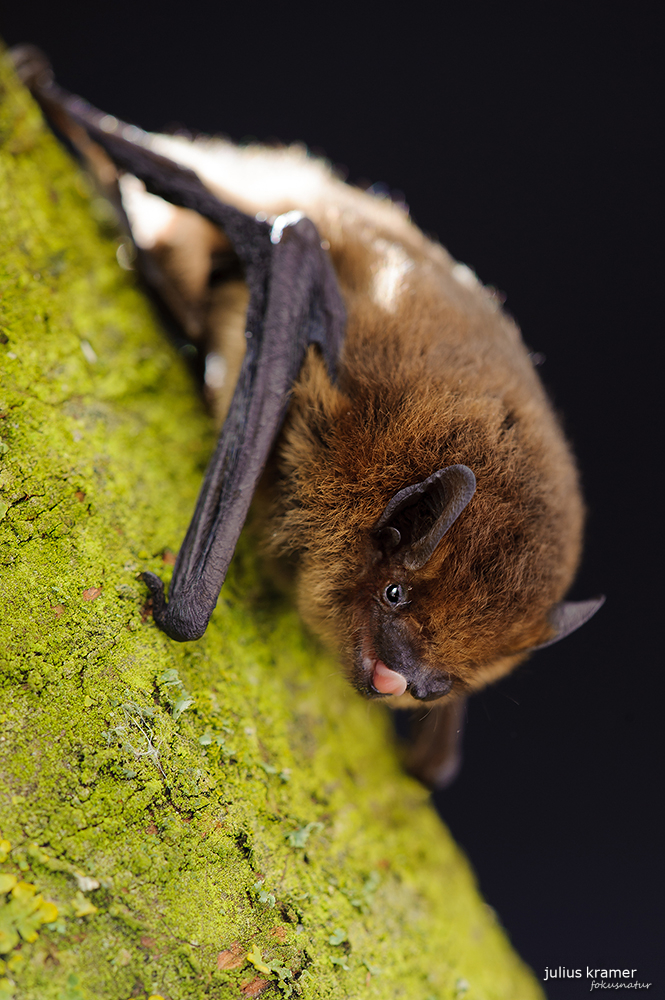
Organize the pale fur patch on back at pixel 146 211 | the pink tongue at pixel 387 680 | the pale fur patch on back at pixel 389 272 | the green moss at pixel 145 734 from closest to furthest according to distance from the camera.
→ the green moss at pixel 145 734, the pink tongue at pixel 387 680, the pale fur patch on back at pixel 389 272, the pale fur patch on back at pixel 146 211

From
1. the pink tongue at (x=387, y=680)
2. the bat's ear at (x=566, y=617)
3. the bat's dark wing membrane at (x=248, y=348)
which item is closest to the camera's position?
the bat's dark wing membrane at (x=248, y=348)

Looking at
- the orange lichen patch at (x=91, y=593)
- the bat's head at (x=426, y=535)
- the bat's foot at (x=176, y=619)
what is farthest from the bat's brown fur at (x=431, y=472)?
the orange lichen patch at (x=91, y=593)

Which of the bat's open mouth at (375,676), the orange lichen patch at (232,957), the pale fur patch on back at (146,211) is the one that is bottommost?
the orange lichen patch at (232,957)

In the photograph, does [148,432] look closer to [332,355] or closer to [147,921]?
[332,355]

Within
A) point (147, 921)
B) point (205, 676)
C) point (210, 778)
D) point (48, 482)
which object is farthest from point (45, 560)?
point (147, 921)

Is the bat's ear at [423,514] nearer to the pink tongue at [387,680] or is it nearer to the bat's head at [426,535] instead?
the bat's head at [426,535]

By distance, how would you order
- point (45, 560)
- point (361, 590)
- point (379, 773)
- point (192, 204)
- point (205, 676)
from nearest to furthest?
point (45, 560) < point (205, 676) < point (361, 590) < point (192, 204) < point (379, 773)
